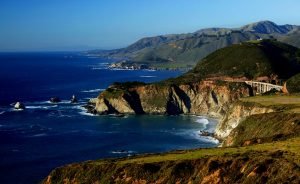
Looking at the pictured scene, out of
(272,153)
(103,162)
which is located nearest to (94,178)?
(103,162)

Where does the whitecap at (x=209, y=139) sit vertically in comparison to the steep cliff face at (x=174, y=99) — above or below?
below

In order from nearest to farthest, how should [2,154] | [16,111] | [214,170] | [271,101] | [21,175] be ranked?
[214,170]
[21,175]
[2,154]
[271,101]
[16,111]

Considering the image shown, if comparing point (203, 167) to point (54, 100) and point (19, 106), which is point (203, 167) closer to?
point (19, 106)

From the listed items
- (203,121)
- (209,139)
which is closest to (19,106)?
(203,121)

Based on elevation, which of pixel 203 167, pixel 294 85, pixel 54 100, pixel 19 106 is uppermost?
pixel 203 167

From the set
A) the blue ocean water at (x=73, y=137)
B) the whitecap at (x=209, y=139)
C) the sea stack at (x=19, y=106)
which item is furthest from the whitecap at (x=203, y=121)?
the sea stack at (x=19, y=106)

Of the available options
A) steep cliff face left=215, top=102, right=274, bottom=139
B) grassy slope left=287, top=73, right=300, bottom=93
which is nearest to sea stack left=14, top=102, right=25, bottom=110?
steep cliff face left=215, top=102, right=274, bottom=139

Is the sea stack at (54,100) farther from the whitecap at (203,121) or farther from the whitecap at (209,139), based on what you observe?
the whitecap at (209,139)

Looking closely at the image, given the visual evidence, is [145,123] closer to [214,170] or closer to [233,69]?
[233,69]
